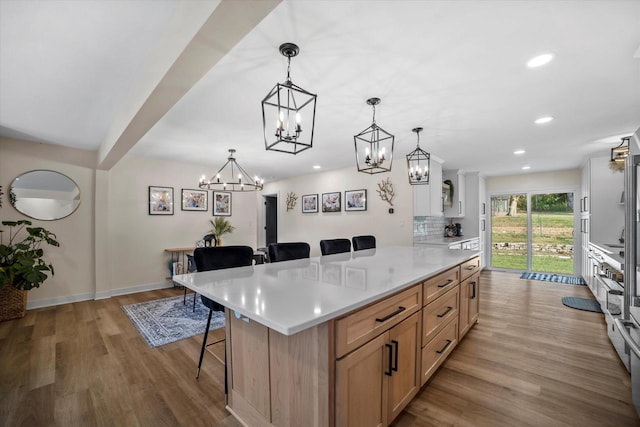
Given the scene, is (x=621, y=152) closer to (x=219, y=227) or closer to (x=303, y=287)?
(x=303, y=287)

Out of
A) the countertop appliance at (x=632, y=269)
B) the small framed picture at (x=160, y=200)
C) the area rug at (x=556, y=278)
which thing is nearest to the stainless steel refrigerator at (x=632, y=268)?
the countertop appliance at (x=632, y=269)

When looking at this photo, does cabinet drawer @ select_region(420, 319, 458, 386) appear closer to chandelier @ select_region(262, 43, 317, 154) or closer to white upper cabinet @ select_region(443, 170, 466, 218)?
chandelier @ select_region(262, 43, 317, 154)

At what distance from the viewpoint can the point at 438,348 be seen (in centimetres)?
210

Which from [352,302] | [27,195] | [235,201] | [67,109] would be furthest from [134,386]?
[235,201]

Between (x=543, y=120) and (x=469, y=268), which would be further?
(x=543, y=120)

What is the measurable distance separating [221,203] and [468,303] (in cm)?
509

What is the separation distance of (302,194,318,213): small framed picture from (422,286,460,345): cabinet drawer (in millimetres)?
4239

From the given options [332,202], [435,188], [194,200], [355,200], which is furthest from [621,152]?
[194,200]

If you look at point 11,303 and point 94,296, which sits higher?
point 11,303

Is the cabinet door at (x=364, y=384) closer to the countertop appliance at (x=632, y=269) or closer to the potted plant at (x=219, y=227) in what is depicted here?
the countertop appliance at (x=632, y=269)

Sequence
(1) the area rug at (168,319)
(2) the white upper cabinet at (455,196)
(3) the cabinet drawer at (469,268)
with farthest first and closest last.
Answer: (2) the white upper cabinet at (455,196), (1) the area rug at (168,319), (3) the cabinet drawer at (469,268)

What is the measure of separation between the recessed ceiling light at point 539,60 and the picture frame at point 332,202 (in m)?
4.14

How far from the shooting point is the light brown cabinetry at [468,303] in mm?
2582

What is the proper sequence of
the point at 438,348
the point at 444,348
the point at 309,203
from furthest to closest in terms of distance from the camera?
the point at 309,203 < the point at 444,348 < the point at 438,348
